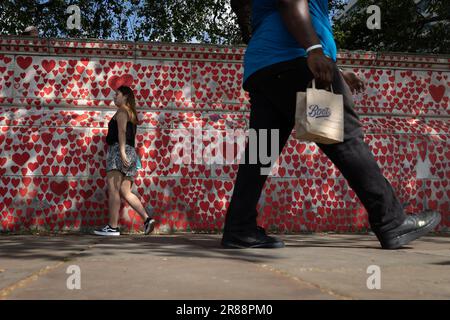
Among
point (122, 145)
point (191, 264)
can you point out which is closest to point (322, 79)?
point (191, 264)

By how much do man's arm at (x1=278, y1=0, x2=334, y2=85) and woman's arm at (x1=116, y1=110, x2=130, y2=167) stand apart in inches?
130

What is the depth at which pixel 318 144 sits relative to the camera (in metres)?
3.45

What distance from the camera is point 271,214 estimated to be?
22.2 feet

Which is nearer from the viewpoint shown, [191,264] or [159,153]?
[191,264]

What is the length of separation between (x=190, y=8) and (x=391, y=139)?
11.5 metres

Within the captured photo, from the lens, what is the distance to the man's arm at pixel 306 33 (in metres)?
3.17

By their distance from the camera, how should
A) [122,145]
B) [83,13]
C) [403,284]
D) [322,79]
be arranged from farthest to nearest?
[83,13], [122,145], [322,79], [403,284]

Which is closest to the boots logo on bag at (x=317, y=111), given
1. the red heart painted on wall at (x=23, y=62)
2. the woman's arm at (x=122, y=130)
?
the woman's arm at (x=122, y=130)

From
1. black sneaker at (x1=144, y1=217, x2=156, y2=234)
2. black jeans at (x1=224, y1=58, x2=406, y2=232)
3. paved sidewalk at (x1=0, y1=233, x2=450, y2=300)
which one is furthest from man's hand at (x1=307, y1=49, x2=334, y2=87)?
black sneaker at (x1=144, y1=217, x2=156, y2=234)

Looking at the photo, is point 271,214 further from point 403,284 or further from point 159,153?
point 403,284

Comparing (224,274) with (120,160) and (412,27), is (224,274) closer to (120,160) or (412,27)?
(120,160)

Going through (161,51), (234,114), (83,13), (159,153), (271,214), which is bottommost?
(271,214)
